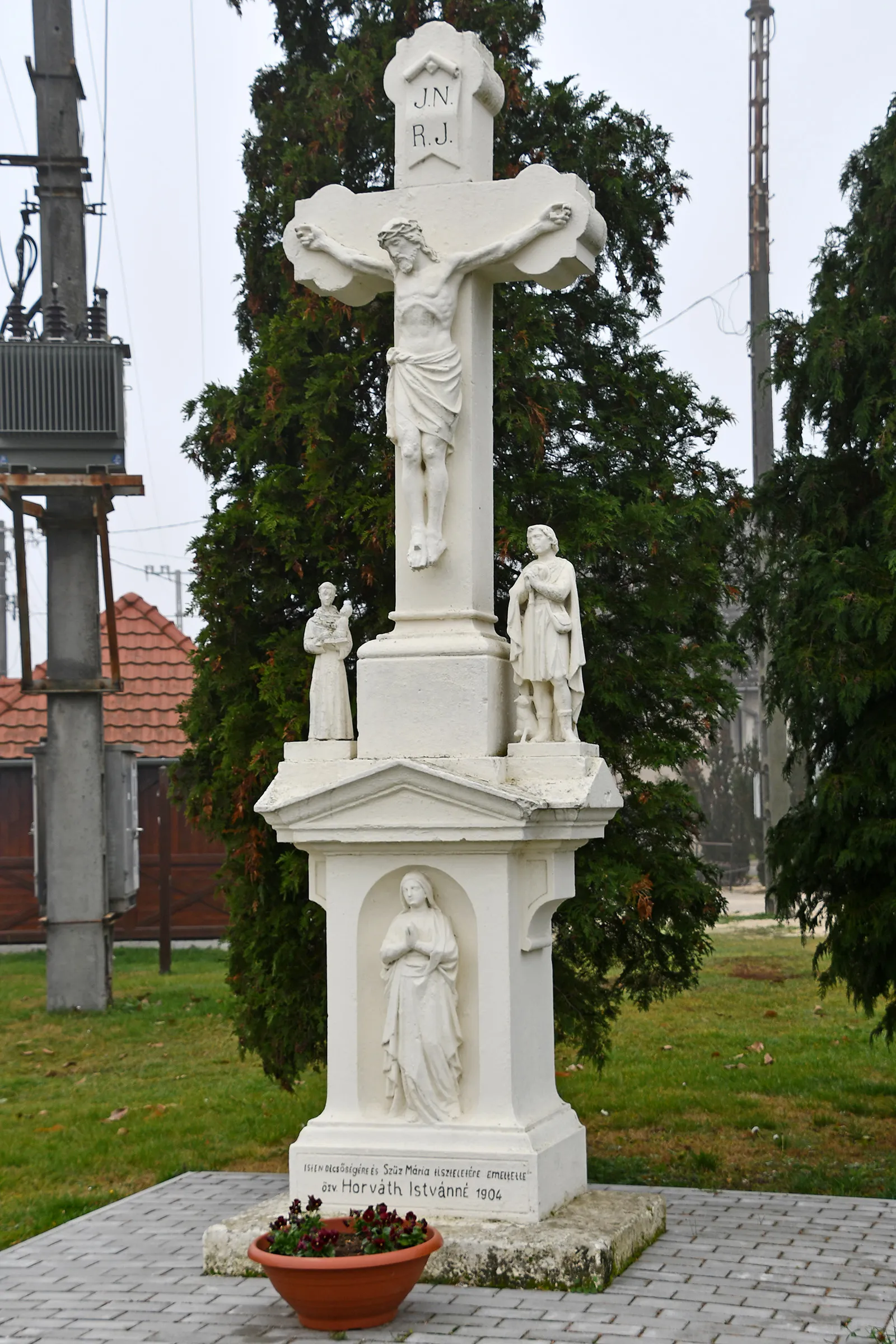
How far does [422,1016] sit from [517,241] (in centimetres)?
328

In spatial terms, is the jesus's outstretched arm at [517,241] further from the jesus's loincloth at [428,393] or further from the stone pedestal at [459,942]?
the stone pedestal at [459,942]

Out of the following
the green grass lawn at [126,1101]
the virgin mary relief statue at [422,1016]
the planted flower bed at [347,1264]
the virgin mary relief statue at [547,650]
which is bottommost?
the green grass lawn at [126,1101]

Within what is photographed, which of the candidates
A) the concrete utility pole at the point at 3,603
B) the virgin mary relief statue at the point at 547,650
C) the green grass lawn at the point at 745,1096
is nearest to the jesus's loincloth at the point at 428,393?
the virgin mary relief statue at the point at 547,650

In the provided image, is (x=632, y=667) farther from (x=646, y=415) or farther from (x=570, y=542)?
(x=646, y=415)

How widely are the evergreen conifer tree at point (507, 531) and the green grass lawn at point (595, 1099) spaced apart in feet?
2.49

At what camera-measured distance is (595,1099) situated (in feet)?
35.4

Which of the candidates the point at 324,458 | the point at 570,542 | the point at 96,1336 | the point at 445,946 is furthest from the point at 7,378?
the point at 96,1336

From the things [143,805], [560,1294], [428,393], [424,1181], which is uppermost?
[428,393]

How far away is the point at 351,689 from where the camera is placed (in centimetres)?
980

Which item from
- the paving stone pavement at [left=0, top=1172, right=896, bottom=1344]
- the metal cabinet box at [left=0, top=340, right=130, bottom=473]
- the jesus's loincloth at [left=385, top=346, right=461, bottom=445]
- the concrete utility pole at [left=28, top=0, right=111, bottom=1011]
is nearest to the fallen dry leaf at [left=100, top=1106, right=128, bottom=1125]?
the paving stone pavement at [left=0, top=1172, right=896, bottom=1344]

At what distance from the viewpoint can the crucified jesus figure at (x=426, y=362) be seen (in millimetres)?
7105

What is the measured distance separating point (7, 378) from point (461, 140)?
25.9ft

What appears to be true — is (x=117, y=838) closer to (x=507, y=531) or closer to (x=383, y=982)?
(x=507, y=531)

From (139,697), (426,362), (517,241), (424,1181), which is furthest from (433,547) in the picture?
(139,697)
